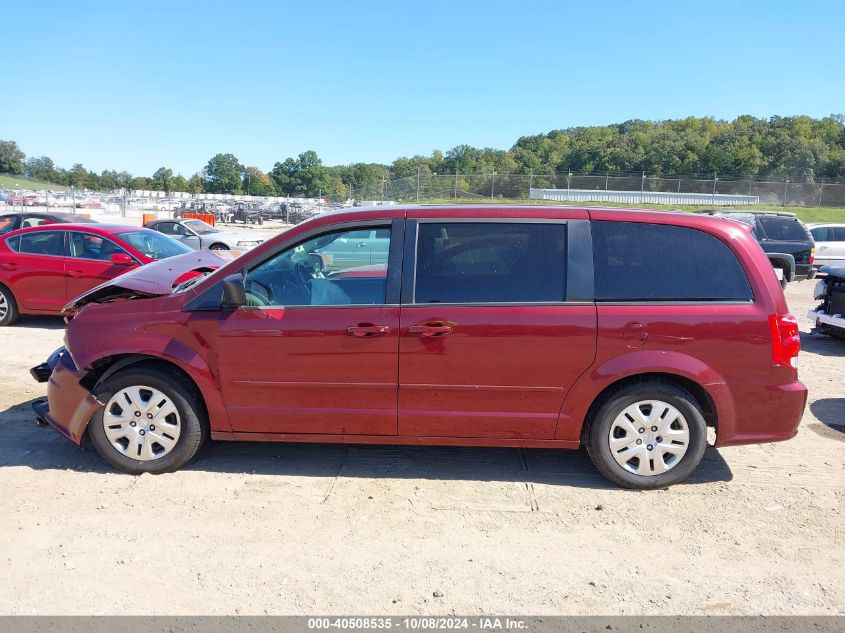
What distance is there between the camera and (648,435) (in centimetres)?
421

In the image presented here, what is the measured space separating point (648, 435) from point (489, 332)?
4.01ft

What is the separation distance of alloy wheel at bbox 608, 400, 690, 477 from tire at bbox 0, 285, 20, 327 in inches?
351

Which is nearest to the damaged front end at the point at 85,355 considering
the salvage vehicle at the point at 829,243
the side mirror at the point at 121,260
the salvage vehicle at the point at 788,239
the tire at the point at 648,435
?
the tire at the point at 648,435

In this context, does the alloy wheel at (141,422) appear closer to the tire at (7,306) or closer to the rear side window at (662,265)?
the rear side window at (662,265)

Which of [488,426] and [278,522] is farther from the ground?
[488,426]

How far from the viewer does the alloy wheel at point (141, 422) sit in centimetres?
438

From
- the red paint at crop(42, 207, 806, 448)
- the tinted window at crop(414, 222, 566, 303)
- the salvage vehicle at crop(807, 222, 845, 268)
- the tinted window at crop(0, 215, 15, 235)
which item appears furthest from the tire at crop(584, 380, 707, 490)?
Result: the tinted window at crop(0, 215, 15, 235)

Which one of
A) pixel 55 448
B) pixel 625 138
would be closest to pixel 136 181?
pixel 625 138

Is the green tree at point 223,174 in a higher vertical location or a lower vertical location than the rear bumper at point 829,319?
higher

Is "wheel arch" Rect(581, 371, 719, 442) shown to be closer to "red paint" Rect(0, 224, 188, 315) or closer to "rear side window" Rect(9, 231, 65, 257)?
"red paint" Rect(0, 224, 188, 315)

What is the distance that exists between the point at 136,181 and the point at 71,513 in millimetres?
116713

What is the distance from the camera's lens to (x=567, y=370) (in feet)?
13.6

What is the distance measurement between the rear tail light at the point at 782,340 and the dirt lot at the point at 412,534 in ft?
2.96

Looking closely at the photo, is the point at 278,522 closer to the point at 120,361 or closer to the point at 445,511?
the point at 445,511
